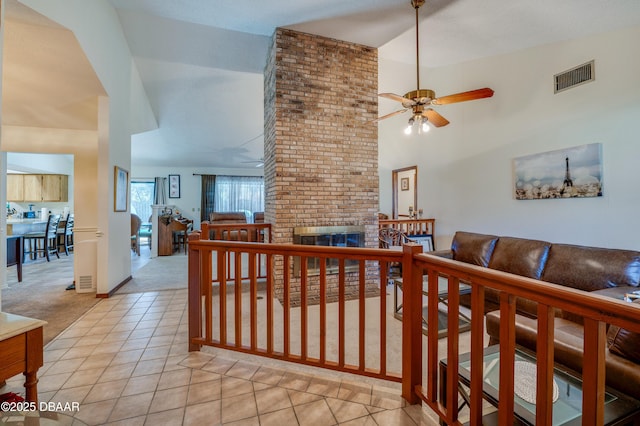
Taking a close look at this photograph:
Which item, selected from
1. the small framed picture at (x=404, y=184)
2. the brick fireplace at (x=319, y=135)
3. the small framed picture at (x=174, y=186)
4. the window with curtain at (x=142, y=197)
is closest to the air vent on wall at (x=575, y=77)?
the brick fireplace at (x=319, y=135)

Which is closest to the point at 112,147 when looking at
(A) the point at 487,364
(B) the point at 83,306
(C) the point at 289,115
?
→ (B) the point at 83,306

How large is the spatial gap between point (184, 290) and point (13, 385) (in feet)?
6.59

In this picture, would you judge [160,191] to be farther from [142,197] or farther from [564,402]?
[564,402]

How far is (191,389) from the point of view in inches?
66.7

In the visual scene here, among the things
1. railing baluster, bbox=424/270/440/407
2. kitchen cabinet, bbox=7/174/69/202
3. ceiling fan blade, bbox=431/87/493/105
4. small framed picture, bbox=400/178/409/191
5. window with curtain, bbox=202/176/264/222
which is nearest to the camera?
railing baluster, bbox=424/270/440/407

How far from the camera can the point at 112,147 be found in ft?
11.4

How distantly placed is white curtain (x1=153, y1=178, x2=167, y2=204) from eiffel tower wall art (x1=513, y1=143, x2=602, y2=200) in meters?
9.97

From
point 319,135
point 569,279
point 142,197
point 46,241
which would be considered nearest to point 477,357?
point 569,279

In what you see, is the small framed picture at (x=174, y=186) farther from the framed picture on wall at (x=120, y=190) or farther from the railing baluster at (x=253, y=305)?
the railing baluster at (x=253, y=305)

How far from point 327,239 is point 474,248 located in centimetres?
191

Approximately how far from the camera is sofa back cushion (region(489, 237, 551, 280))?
2839 millimetres

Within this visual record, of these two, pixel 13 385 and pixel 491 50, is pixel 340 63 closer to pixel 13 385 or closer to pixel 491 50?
pixel 491 50

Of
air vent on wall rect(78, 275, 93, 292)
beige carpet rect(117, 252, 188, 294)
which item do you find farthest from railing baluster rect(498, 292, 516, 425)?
air vent on wall rect(78, 275, 93, 292)

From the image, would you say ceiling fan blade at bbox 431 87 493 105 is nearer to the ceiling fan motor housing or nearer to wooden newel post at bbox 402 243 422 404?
the ceiling fan motor housing
